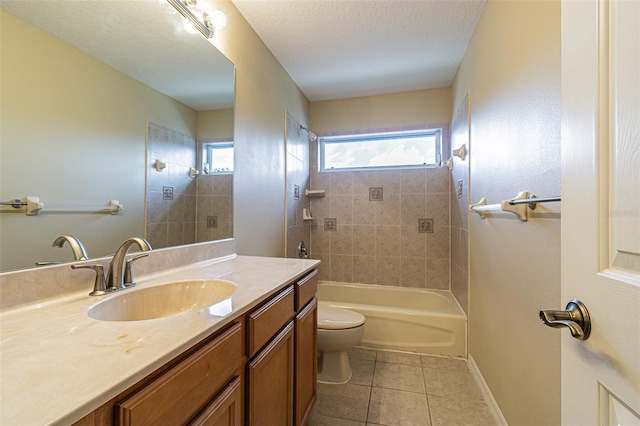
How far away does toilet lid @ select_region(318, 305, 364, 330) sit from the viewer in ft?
5.74

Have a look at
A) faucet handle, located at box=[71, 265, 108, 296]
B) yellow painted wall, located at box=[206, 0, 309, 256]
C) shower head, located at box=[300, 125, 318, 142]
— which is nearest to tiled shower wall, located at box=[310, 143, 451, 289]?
shower head, located at box=[300, 125, 318, 142]

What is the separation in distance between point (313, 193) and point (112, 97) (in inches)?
84.8

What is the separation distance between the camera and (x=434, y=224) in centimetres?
271

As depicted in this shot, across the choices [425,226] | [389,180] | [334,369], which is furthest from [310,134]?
[334,369]

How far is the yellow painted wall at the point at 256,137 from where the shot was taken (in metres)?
1.64

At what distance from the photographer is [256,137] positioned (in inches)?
72.7

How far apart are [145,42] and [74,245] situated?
0.87m

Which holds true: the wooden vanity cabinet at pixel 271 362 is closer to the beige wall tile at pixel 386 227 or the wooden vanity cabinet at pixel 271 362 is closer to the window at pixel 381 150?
the beige wall tile at pixel 386 227

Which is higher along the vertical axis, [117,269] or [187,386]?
[117,269]

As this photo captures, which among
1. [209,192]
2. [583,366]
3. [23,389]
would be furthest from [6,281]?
[583,366]

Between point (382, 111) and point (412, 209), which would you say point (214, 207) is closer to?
point (412, 209)

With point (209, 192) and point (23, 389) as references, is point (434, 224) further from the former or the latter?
point (23, 389)

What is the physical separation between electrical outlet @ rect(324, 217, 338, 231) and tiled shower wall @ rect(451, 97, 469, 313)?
122 cm

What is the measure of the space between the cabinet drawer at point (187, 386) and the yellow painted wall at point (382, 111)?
8.70ft
